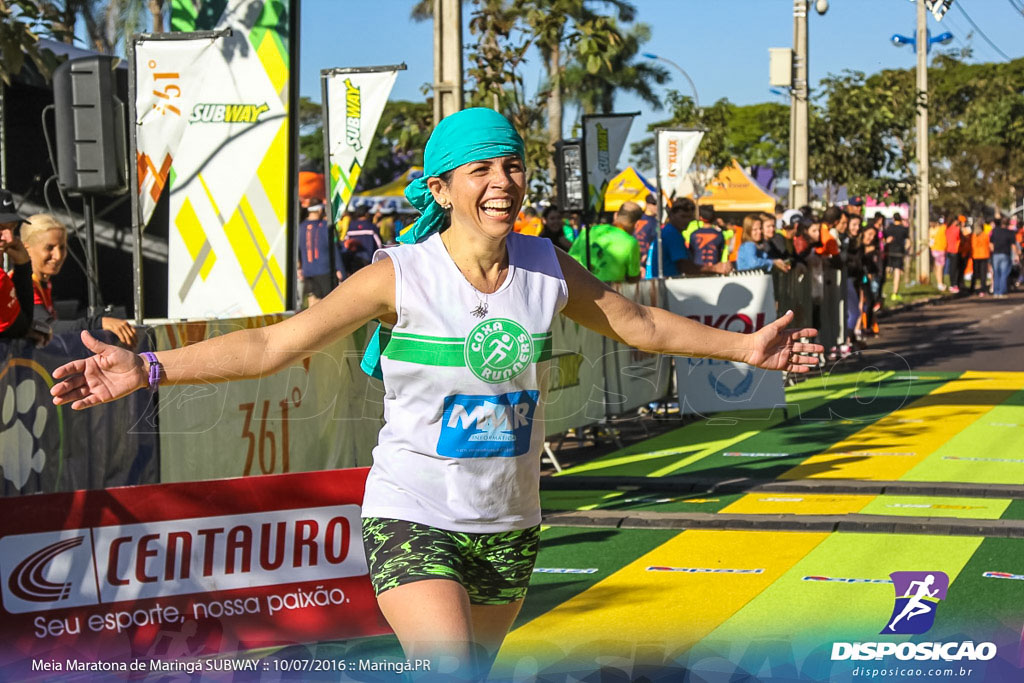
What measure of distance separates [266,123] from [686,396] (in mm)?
5477

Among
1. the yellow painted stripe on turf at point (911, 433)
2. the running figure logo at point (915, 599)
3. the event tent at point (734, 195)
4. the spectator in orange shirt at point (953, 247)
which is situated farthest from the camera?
the event tent at point (734, 195)

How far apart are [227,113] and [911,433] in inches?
266

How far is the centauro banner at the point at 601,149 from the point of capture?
549 inches

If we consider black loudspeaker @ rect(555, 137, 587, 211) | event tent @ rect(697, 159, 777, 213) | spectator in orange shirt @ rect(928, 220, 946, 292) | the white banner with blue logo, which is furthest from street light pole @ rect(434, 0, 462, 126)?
event tent @ rect(697, 159, 777, 213)

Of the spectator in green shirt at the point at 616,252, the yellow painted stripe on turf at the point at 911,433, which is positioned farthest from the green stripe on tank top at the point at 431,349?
the spectator in green shirt at the point at 616,252

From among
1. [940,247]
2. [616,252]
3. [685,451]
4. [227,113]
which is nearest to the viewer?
[227,113]

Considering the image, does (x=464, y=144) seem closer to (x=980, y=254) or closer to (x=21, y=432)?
(x=21, y=432)

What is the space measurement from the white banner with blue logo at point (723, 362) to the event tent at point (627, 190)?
22499 millimetres

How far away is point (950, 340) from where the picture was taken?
2255 cm

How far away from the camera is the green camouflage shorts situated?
138 inches

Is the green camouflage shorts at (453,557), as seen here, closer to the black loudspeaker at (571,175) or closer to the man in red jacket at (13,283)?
the man in red jacket at (13,283)

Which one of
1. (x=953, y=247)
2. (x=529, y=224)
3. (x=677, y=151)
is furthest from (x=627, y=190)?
(x=529, y=224)

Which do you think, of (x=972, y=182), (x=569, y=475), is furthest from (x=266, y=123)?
(x=972, y=182)

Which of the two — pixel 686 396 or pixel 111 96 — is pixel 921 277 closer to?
pixel 686 396
